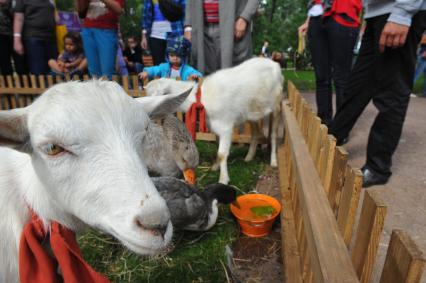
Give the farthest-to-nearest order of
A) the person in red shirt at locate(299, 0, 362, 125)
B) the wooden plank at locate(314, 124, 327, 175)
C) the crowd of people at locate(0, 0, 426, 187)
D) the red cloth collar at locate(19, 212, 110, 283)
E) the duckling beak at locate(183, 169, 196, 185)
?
1. the person in red shirt at locate(299, 0, 362, 125)
2. the duckling beak at locate(183, 169, 196, 185)
3. the crowd of people at locate(0, 0, 426, 187)
4. the wooden plank at locate(314, 124, 327, 175)
5. the red cloth collar at locate(19, 212, 110, 283)

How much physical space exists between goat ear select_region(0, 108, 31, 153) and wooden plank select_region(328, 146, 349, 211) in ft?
4.73

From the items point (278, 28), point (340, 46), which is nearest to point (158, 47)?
point (340, 46)

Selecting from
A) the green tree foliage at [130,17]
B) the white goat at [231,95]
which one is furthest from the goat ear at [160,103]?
the green tree foliage at [130,17]

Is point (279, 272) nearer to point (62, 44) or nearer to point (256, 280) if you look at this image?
point (256, 280)

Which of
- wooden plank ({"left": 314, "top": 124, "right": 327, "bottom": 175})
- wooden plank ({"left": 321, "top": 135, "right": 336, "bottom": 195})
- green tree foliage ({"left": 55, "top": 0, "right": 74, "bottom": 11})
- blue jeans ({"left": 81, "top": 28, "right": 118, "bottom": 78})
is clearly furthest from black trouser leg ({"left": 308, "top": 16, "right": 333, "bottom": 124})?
green tree foliage ({"left": 55, "top": 0, "right": 74, "bottom": 11})

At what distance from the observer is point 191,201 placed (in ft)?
8.75

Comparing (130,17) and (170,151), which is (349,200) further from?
(130,17)

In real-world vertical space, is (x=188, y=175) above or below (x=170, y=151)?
below

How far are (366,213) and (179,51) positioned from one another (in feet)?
12.9

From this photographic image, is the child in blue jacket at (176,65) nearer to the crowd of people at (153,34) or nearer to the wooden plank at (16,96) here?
the crowd of people at (153,34)

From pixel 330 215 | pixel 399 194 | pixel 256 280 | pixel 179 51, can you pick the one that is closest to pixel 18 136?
pixel 330 215

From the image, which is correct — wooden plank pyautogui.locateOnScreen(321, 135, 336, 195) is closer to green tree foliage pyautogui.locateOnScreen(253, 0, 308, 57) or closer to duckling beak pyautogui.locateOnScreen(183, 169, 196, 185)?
duckling beak pyautogui.locateOnScreen(183, 169, 196, 185)

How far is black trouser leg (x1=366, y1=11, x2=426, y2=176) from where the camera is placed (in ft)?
8.57

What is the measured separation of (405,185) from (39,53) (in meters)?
6.44
